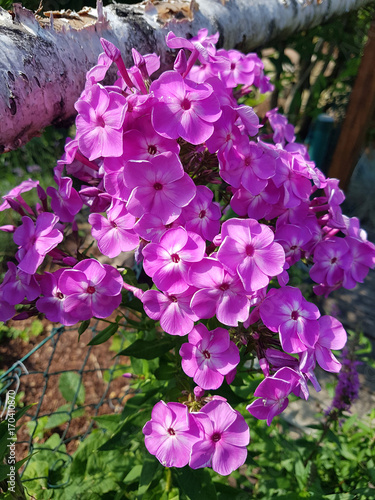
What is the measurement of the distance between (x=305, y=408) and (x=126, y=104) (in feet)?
6.28

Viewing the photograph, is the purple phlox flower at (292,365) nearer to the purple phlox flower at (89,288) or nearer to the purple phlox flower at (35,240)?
the purple phlox flower at (89,288)

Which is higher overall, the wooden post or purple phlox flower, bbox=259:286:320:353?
purple phlox flower, bbox=259:286:320:353

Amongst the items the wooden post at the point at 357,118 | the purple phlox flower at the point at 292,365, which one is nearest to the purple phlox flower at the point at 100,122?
the purple phlox flower at the point at 292,365

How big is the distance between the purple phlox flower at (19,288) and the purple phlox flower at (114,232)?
15 cm

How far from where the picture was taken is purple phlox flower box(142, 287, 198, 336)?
0.77 m

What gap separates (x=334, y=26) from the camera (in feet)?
8.99

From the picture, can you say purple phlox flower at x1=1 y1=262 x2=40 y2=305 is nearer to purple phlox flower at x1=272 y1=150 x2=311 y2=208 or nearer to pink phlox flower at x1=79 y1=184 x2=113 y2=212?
pink phlox flower at x1=79 y1=184 x2=113 y2=212

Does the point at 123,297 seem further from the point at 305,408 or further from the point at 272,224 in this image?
the point at 305,408

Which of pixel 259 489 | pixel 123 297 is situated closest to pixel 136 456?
pixel 259 489

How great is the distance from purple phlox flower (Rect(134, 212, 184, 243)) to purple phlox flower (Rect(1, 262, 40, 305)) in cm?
24

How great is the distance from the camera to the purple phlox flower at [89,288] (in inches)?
32.1

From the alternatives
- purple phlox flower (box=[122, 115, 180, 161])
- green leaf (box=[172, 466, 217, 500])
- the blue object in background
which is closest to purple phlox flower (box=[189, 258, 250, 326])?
purple phlox flower (box=[122, 115, 180, 161])

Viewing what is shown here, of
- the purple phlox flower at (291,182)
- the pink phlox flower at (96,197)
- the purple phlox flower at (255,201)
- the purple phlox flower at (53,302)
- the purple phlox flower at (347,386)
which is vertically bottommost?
the purple phlox flower at (347,386)

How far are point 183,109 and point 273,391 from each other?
1.65 ft
